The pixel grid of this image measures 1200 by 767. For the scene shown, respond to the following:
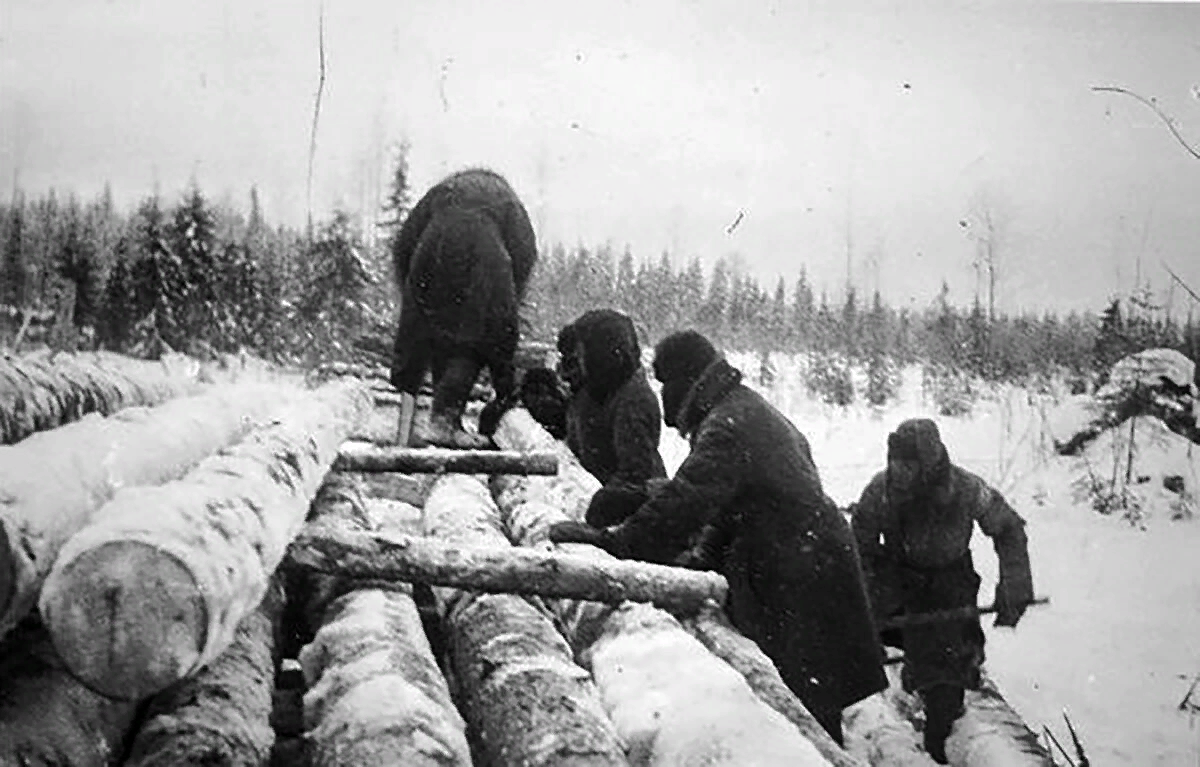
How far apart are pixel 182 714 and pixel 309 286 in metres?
13.4

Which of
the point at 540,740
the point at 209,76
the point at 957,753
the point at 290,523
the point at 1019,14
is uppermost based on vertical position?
the point at 1019,14

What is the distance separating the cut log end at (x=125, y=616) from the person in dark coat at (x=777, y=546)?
4.31ft

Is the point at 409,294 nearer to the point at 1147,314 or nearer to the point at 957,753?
the point at 957,753

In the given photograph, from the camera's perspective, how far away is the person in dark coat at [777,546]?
2373mm

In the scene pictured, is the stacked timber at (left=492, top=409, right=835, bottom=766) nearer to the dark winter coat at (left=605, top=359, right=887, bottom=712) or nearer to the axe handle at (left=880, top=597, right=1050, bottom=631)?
the dark winter coat at (left=605, top=359, right=887, bottom=712)

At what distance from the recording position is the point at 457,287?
3.79 metres

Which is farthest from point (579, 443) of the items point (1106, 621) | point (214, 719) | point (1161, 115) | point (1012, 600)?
point (1106, 621)

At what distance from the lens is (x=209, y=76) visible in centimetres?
322

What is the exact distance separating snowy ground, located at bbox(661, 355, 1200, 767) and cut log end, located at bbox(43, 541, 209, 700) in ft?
12.6

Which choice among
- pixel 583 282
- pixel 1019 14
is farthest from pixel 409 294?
pixel 583 282

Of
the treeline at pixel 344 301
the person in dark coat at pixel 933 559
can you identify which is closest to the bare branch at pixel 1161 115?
the treeline at pixel 344 301

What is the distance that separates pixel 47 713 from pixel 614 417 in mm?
2304

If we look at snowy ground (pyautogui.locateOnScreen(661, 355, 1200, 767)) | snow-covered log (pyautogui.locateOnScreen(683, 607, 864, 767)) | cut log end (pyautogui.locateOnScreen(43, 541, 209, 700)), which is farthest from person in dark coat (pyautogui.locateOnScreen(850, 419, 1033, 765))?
cut log end (pyautogui.locateOnScreen(43, 541, 209, 700))

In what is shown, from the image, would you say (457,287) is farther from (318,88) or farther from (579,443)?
(318,88)
